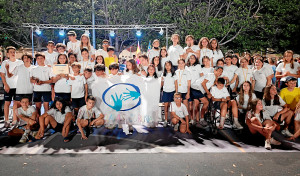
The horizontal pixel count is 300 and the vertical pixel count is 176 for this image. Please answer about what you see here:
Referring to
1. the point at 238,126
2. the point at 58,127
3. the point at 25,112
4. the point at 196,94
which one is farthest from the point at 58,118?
the point at 238,126

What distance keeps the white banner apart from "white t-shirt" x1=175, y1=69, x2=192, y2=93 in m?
0.62

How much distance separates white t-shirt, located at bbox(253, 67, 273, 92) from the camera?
19.3 ft

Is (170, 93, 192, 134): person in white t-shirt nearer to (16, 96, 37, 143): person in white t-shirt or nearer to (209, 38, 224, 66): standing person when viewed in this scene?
(209, 38, 224, 66): standing person

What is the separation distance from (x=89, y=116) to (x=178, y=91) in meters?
2.11

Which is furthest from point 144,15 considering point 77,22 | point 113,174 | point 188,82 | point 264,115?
point 113,174

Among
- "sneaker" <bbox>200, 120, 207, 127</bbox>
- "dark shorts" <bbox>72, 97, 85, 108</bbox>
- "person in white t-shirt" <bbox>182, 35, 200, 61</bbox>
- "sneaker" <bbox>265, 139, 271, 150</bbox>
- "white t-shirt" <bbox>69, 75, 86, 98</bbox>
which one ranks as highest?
"person in white t-shirt" <bbox>182, 35, 200, 61</bbox>

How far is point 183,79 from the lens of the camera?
5492mm

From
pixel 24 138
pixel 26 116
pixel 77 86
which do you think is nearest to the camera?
pixel 24 138

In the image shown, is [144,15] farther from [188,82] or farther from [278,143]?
[278,143]

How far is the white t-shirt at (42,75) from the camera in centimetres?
531

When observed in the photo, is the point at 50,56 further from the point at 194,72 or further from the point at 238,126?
the point at 238,126

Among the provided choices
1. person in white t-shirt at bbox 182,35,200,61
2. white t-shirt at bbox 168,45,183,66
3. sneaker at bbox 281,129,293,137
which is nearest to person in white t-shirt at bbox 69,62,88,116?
white t-shirt at bbox 168,45,183,66

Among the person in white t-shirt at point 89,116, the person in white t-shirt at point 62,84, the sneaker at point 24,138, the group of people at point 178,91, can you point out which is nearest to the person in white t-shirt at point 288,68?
the group of people at point 178,91

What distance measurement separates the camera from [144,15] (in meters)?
18.2
